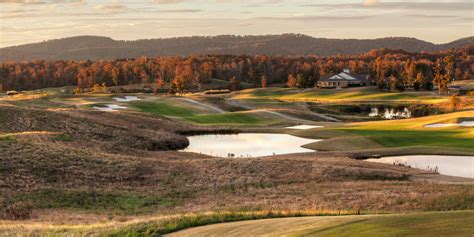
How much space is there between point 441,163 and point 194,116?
46001 mm

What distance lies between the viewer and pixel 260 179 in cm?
3169

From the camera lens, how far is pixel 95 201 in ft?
88.9

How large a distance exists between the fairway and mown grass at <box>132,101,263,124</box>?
59878 mm

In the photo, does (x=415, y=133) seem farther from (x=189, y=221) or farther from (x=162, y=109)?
(x=162, y=109)

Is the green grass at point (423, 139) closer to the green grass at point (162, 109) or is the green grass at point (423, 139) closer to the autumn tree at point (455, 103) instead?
the green grass at point (162, 109)

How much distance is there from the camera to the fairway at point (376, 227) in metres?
11.6

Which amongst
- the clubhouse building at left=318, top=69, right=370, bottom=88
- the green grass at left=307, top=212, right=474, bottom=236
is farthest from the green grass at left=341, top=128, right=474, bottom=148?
the clubhouse building at left=318, top=69, right=370, bottom=88

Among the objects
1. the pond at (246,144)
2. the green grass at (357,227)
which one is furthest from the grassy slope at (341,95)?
the green grass at (357,227)

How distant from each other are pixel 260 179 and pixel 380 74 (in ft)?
482

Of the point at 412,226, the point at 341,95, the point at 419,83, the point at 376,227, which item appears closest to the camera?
the point at 412,226

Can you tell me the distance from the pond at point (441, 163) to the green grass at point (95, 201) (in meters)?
18.7

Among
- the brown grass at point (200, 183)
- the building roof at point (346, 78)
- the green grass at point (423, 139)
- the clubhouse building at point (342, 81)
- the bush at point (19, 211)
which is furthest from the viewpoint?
the building roof at point (346, 78)

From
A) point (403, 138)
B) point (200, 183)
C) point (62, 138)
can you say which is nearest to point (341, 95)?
point (403, 138)

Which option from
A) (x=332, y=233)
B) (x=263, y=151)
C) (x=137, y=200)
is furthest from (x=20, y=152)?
(x=332, y=233)
